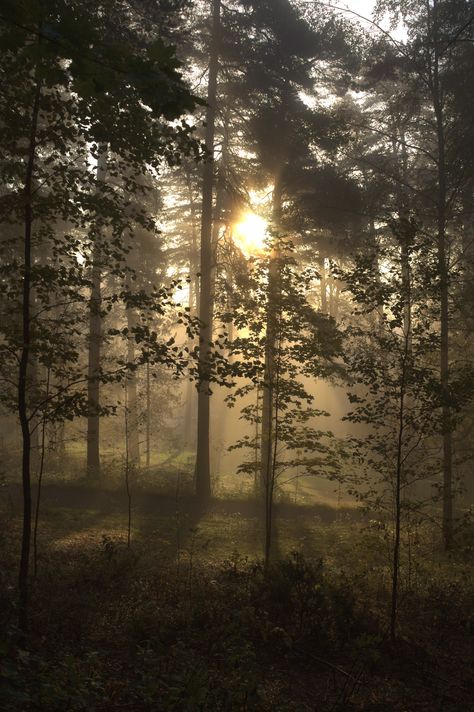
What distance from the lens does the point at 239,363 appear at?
6625mm

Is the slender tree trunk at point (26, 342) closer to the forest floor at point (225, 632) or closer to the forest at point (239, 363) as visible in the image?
the forest at point (239, 363)

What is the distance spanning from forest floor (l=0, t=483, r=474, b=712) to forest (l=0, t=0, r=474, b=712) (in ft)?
0.16

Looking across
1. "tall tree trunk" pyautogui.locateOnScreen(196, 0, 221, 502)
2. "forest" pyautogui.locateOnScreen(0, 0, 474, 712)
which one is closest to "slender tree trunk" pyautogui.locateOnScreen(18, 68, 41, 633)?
"forest" pyautogui.locateOnScreen(0, 0, 474, 712)

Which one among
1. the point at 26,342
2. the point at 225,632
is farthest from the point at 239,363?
the point at 225,632

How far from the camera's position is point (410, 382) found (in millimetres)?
8172

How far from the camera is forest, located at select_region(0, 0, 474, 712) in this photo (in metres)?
5.65

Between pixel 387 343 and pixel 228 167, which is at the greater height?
pixel 228 167

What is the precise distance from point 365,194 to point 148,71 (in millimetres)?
15357

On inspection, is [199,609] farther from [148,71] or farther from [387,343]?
[148,71]

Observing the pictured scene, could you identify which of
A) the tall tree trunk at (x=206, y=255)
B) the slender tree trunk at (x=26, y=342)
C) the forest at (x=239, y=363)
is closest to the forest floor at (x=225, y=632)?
the forest at (x=239, y=363)

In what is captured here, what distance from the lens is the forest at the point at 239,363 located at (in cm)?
565

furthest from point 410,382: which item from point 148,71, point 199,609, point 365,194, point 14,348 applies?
point 365,194

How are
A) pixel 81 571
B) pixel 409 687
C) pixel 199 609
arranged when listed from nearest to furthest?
pixel 409 687 → pixel 199 609 → pixel 81 571

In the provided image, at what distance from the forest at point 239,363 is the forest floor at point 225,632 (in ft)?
0.16
